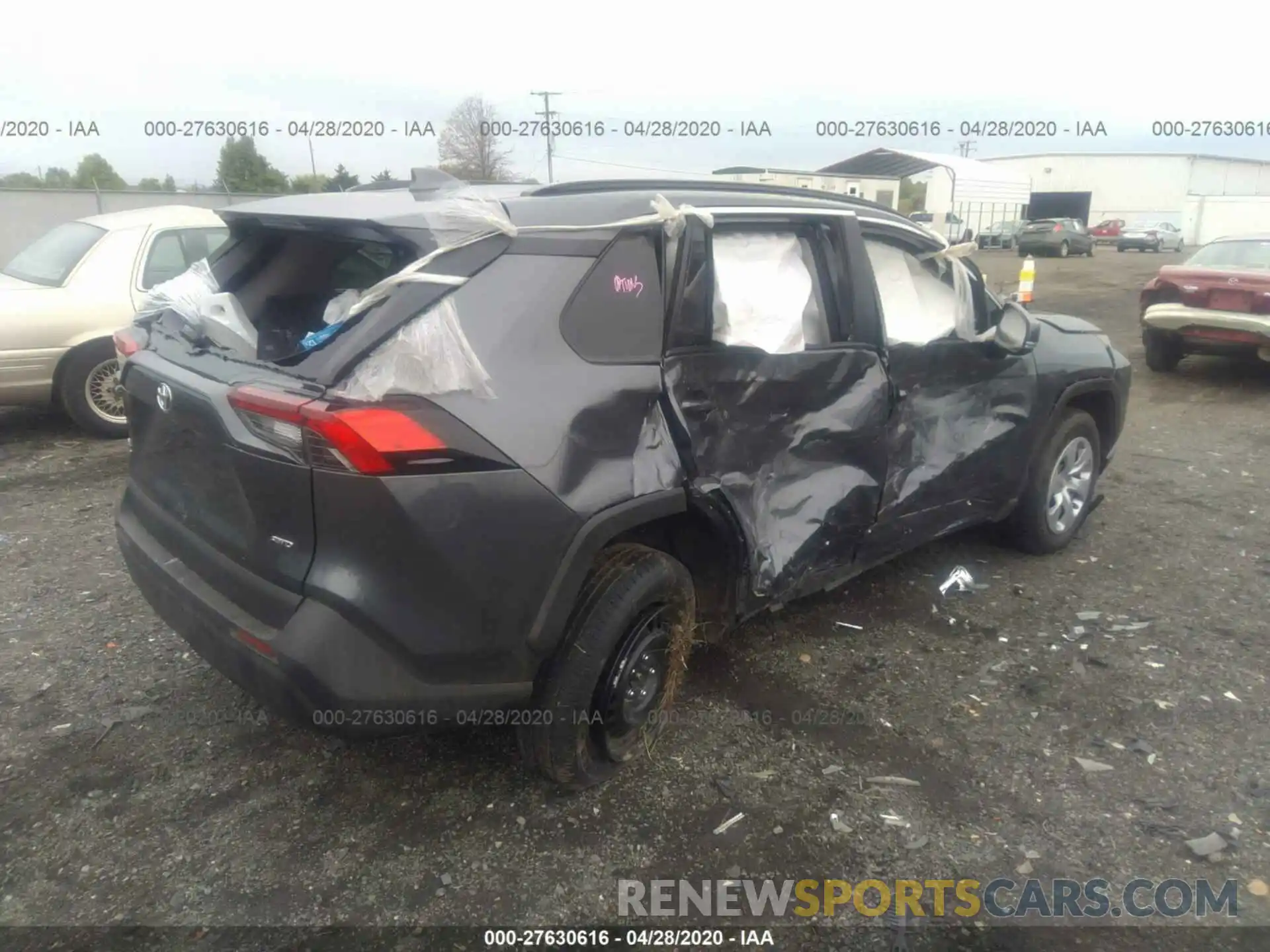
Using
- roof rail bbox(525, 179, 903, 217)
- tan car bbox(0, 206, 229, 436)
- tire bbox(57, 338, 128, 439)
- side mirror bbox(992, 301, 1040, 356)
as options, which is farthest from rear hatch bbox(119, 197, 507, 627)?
tire bbox(57, 338, 128, 439)

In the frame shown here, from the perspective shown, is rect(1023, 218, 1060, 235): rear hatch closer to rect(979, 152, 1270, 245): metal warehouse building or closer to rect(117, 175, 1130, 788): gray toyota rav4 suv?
rect(979, 152, 1270, 245): metal warehouse building

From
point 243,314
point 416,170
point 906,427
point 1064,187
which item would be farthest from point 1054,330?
point 1064,187

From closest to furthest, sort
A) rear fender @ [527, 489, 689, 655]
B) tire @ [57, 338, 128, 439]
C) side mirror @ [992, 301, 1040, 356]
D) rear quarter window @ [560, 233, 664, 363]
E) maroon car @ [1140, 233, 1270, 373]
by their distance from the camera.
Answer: rear fender @ [527, 489, 689, 655] → rear quarter window @ [560, 233, 664, 363] → side mirror @ [992, 301, 1040, 356] → tire @ [57, 338, 128, 439] → maroon car @ [1140, 233, 1270, 373]

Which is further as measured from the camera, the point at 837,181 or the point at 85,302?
the point at 837,181

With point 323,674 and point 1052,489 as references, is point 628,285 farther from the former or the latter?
point 1052,489

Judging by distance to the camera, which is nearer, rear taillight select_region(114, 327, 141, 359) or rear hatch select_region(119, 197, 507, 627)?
rear hatch select_region(119, 197, 507, 627)

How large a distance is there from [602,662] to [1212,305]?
29.2ft

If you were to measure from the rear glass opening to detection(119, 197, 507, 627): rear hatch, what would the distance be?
0.03 ft

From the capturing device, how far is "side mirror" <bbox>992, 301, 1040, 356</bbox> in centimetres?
396

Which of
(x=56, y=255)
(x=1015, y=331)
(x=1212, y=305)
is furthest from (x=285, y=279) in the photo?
(x=1212, y=305)

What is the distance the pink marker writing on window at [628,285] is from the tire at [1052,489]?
2.64 metres

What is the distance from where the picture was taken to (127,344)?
120 inches

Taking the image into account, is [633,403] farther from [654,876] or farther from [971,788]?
[971,788]

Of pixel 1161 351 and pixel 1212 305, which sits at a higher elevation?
pixel 1212 305
